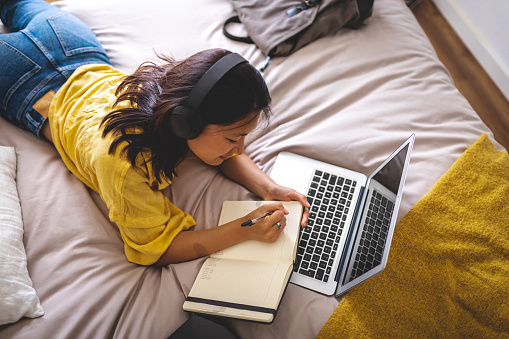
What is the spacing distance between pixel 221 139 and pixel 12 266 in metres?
0.54

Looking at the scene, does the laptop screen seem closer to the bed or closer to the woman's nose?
the bed

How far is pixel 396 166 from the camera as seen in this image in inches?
35.9

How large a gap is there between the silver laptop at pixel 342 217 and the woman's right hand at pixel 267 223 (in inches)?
4.0

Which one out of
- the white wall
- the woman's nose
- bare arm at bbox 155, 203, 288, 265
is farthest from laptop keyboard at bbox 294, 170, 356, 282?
the white wall

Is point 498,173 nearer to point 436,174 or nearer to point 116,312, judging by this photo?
point 436,174

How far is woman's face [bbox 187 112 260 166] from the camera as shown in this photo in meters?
0.83

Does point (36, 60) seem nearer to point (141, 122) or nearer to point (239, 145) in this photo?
point (141, 122)

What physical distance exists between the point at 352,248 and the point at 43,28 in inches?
43.3

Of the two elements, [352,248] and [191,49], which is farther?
[191,49]

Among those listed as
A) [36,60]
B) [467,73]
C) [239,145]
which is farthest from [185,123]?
[467,73]

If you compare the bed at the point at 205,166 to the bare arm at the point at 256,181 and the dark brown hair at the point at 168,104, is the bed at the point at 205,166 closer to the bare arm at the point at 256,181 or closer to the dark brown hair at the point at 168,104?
the bare arm at the point at 256,181

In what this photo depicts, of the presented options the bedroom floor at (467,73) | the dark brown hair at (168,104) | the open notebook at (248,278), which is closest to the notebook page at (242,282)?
the open notebook at (248,278)

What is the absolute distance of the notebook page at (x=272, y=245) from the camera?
909 millimetres

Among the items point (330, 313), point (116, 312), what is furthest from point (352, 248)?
point (116, 312)
